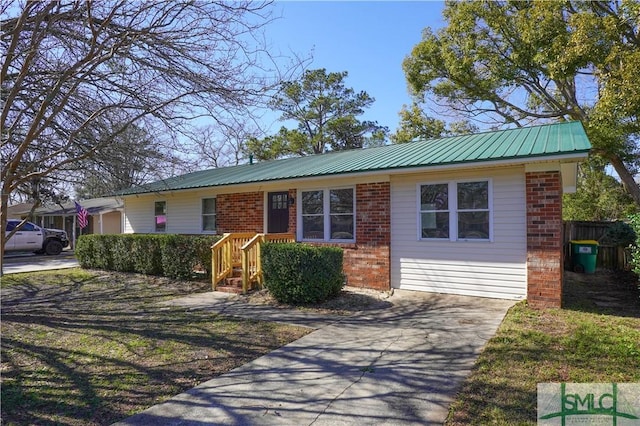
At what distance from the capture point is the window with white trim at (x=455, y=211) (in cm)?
816

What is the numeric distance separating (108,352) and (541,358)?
16.6ft

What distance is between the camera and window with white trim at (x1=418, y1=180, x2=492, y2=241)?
8164mm

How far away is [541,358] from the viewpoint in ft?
14.9

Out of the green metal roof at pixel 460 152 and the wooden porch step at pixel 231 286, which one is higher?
the green metal roof at pixel 460 152

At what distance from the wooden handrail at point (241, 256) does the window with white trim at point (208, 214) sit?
3.46 m

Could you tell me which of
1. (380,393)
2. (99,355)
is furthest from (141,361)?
(380,393)

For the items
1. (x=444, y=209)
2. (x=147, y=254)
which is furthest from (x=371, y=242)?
(x=147, y=254)

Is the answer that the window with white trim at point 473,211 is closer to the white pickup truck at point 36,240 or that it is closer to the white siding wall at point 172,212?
the white siding wall at point 172,212

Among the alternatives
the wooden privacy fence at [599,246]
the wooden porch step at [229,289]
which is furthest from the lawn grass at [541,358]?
the wooden privacy fence at [599,246]

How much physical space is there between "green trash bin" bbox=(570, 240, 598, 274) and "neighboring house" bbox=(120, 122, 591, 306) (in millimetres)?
1913

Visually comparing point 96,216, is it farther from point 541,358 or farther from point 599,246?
point 541,358

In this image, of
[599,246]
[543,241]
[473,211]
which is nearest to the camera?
[543,241]

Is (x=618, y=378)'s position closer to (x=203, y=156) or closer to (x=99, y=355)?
(x=99, y=355)

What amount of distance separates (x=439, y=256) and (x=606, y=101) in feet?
23.8
